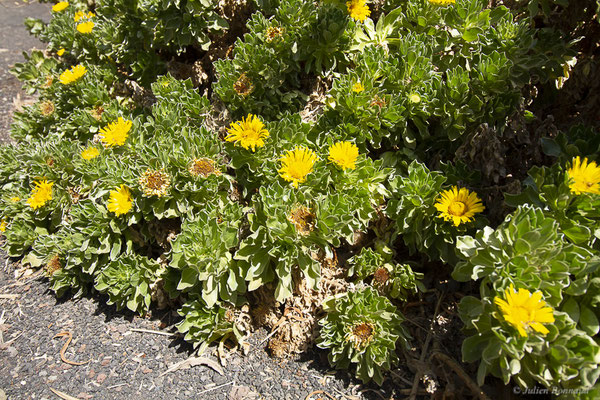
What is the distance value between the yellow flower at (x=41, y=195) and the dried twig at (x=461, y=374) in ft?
10.2

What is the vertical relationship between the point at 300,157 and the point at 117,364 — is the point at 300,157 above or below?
above

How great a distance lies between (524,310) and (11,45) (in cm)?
860

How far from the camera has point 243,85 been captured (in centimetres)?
306

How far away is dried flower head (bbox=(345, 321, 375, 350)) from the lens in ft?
7.61

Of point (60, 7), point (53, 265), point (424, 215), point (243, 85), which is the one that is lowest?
point (53, 265)

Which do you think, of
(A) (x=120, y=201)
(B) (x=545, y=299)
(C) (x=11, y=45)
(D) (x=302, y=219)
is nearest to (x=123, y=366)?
(A) (x=120, y=201)

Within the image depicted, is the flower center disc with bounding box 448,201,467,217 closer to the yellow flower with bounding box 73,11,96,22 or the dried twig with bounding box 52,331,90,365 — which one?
the dried twig with bounding box 52,331,90,365

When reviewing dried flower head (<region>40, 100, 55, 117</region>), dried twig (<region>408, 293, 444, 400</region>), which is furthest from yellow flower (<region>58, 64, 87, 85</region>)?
dried twig (<region>408, 293, 444, 400</region>)

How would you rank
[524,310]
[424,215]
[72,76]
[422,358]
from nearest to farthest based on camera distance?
[524,310] → [422,358] → [424,215] → [72,76]

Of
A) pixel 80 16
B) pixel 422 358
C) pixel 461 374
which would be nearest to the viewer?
pixel 461 374

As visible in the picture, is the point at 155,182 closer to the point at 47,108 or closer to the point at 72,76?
the point at 72,76

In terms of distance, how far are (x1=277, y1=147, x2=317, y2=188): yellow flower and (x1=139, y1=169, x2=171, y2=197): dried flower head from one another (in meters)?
Result: 0.79

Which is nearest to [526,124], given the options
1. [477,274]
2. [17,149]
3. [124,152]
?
[477,274]

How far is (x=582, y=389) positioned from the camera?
5.65 ft
